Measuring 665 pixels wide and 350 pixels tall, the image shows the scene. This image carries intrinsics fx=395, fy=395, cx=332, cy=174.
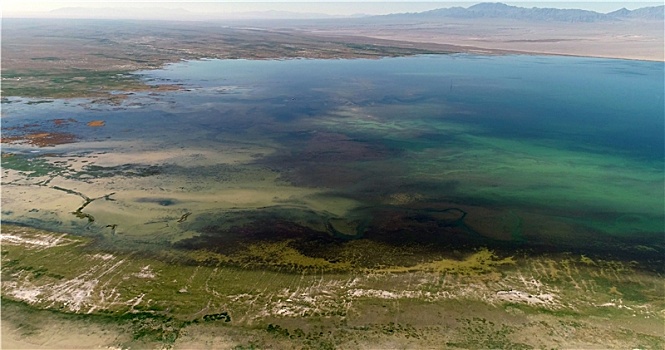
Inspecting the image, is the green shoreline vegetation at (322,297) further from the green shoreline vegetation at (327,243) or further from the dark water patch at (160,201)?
the dark water patch at (160,201)

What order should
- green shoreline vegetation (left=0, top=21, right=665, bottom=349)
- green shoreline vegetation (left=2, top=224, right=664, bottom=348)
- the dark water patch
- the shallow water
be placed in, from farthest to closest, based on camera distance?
the dark water patch < the shallow water < green shoreline vegetation (left=0, top=21, right=665, bottom=349) < green shoreline vegetation (left=2, top=224, right=664, bottom=348)

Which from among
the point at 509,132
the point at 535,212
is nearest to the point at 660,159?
the point at 509,132

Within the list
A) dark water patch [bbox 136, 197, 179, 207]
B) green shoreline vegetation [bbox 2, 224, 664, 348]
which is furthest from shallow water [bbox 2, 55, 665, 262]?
green shoreline vegetation [bbox 2, 224, 664, 348]

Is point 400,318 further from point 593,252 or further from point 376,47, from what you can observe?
point 376,47

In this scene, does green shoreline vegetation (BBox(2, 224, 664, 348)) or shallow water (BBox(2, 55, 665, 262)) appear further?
shallow water (BBox(2, 55, 665, 262))

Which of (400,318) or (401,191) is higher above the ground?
(401,191)

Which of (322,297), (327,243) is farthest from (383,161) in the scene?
(322,297)

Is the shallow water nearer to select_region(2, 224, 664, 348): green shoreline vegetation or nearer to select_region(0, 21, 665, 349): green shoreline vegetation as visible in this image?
select_region(0, 21, 665, 349): green shoreline vegetation

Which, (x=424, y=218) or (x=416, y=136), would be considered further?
(x=416, y=136)
